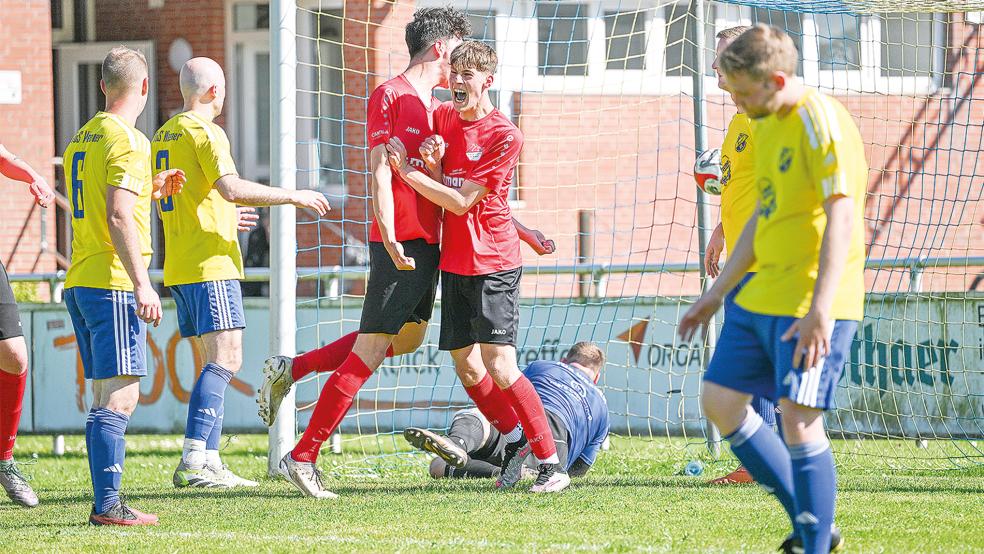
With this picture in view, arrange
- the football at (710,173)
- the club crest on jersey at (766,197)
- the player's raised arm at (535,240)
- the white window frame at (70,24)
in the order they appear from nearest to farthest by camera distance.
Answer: the club crest on jersey at (766,197) < the player's raised arm at (535,240) < the football at (710,173) < the white window frame at (70,24)

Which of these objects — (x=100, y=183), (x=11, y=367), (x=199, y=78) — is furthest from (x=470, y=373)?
(x=11, y=367)

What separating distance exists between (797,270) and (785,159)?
0.35 meters

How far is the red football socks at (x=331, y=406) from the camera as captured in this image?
5660 millimetres

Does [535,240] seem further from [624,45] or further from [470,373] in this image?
[624,45]

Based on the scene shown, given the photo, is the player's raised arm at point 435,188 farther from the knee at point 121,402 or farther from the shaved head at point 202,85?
the knee at point 121,402

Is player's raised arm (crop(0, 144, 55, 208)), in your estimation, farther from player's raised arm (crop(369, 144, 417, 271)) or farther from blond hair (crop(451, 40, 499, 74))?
blond hair (crop(451, 40, 499, 74))

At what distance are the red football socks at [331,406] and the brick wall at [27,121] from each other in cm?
1075

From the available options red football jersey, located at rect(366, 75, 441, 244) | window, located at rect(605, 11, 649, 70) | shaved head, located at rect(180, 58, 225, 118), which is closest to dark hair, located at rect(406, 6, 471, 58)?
red football jersey, located at rect(366, 75, 441, 244)

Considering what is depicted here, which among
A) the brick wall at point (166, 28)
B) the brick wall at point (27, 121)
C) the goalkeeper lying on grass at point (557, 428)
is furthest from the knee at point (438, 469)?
the brick wall at point (166, 28)

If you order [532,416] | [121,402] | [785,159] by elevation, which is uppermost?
[785,159]

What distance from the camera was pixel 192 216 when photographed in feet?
20.4

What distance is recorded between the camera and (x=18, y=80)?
50.2 feet

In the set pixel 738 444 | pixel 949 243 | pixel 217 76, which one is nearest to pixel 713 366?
pixel 738 444

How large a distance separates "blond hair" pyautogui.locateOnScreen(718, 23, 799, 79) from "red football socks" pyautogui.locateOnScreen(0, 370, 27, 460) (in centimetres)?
397
